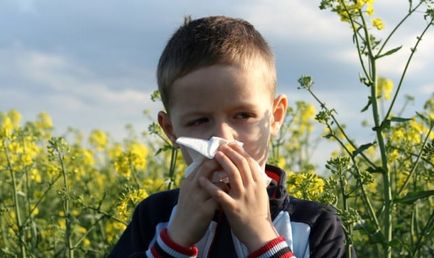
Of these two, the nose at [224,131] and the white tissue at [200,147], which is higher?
the nose at [224,131]

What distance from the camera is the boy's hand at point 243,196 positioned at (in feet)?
7.09

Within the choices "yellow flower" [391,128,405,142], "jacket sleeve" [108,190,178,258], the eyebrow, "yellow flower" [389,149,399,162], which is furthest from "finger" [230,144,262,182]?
"yellow flower" [391,128,405,142]

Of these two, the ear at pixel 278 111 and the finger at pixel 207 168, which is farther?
the ear at pixel 278 111

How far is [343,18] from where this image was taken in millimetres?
3074

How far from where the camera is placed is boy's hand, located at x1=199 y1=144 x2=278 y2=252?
2.16 m

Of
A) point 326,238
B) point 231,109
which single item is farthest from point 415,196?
point 231,109

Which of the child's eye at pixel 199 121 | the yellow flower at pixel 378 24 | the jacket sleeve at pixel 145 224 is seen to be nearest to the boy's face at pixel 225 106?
the child's eye at pixel 199 121

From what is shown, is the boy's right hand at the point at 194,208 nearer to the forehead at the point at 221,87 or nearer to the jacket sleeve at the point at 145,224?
the forehead at the point at 221,87

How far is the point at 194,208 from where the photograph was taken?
220cm

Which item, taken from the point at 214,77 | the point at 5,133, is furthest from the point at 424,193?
the point at 5,133

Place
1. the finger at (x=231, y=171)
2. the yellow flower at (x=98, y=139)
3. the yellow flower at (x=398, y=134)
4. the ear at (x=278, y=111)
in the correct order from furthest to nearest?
1. the yellow flower at (x=98, y=139)
2. the yellow flower at (x=398, y=134)
3. the ear at (x=278, y=111)
4. the finger at (x=231, y=171)

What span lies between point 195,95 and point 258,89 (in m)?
0.17

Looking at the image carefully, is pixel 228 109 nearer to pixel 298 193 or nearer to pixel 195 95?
pixel 195 95

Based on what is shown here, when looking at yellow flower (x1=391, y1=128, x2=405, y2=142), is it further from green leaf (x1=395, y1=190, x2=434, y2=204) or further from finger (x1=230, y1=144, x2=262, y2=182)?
finger (x1=230, y1=144, x2=262, y2=182)
